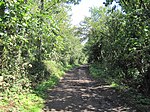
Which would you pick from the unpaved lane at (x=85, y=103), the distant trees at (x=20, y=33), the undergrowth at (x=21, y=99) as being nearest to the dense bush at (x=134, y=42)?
the unpaved lane at (x=85, y=103)

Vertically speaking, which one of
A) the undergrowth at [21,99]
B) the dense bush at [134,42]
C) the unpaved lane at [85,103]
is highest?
the dense bush at [134,42]

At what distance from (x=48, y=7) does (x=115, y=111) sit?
13.3m

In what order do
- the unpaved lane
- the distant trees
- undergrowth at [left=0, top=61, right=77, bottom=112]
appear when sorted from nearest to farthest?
the distant trees < undergrowth at [left=0, top=61, right=77, bottom=112] < the unpaved lane

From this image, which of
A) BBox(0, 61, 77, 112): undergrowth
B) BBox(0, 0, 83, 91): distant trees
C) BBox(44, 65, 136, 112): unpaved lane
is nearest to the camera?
BBox(0, 0, 83, 91): distant trees

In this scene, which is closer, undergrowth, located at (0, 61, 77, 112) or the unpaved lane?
undergrowth, located at (0, 61, 77, 112)

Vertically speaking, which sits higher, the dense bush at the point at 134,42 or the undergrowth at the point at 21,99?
the dense bush at the point at 134,42

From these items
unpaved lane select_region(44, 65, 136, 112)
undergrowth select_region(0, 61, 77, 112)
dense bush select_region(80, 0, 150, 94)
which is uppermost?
dense bush select_region(80, 0, 150, 94)

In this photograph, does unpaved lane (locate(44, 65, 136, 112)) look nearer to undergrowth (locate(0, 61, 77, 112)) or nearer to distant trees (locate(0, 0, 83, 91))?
undergrowth (locate(0, 61, 77, 112))

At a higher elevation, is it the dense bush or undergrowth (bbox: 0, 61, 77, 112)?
the dense bush

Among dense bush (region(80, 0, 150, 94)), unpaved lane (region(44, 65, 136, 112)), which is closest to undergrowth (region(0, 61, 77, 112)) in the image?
unpaved lane (region(44, 65, 136, 112))

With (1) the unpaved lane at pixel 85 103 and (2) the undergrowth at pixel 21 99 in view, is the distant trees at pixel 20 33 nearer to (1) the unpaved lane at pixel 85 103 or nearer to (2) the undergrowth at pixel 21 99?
(2) the undergrowth at pixel 21 99

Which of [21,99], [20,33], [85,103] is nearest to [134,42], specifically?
[85,103]

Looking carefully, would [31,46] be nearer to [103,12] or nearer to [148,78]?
[148,78]

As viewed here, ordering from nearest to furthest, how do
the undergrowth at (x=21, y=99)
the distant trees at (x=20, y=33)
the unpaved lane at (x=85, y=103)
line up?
the distant trees at (x=20, y=33), the undergrowth at (x=21, y=99), the unpaved lane at (x=85, y=103)
